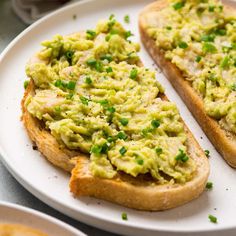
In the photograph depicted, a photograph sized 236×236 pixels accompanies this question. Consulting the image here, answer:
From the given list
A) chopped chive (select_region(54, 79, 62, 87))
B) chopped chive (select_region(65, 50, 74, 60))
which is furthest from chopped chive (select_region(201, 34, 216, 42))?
chopped chive (select_region(54, 79, 62, 87))

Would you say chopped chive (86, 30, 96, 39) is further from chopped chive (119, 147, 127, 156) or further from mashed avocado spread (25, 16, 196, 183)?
chopped chive (119, 147, 127, 156)

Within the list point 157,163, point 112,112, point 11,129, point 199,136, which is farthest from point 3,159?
point 199,136

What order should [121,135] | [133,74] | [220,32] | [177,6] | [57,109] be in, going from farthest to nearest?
1. [177,6]
2. [220,32]
3. [133,74]
4. [57,109]
5. [121,135]

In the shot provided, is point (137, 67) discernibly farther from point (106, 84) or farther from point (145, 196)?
point (145, 196)

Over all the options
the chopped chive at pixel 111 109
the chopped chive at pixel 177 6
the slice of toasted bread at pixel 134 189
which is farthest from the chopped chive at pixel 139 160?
the chopped chive at pixel 177 6

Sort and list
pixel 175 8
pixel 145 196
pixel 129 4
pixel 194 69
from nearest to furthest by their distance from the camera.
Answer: pixel 145 196 → pixel 194 69 → pixel 175 8 → pixel 129 4

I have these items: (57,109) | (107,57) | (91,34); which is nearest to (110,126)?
(57,109)

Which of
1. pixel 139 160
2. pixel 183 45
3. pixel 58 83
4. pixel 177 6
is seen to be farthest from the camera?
pixel 177 6

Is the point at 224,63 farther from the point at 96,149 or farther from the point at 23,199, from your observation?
the point at 23,199

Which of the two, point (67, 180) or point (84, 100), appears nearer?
point (67, 180)
